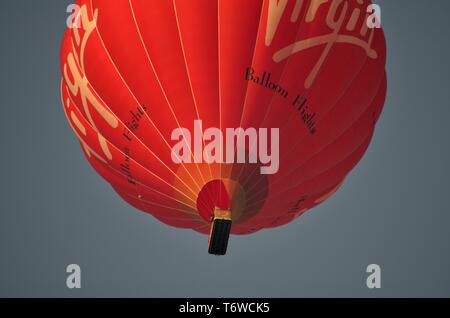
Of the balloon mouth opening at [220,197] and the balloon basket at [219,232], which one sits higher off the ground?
the balloon mouth opening at [220,197]

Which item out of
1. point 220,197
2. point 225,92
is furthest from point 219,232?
point 225,92

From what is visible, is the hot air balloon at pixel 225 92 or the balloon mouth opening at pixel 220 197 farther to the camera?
the balloon mouth opening at pixel 220 197

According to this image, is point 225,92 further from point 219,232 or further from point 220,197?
point 219,232

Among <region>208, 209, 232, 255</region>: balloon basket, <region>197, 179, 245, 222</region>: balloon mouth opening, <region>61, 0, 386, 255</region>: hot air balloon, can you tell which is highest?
<region>61, 0, 386, 255</region>: hot air balloon

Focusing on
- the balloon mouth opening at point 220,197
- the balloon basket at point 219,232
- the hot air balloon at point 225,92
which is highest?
the hot air balloon at point 225,92
